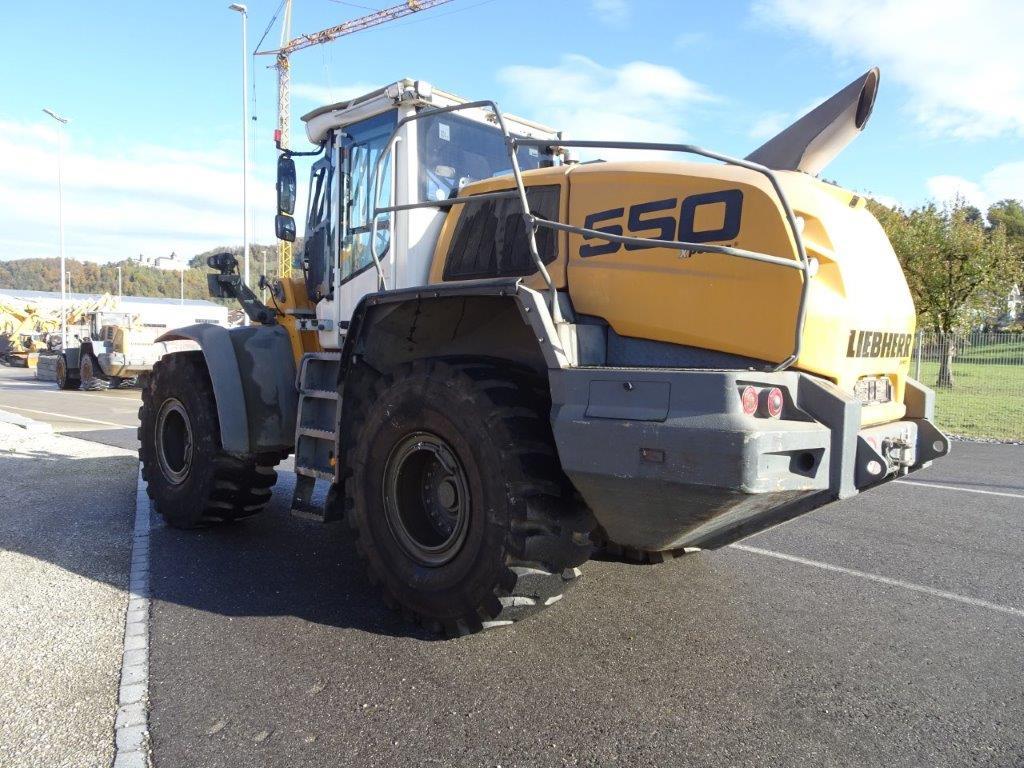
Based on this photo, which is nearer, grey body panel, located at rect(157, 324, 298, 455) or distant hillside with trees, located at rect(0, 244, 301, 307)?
grey body panel, located at rect(157, 324, 298, 455)

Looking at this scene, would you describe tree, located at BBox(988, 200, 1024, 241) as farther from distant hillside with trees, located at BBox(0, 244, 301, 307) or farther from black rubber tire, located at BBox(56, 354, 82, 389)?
distant hillside with trees, located at BBox(0, 244, 301, 307)

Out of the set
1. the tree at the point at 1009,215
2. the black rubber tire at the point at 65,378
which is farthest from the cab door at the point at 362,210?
the tree at the point at 1009,215

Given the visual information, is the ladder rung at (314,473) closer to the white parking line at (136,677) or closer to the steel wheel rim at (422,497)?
the steel wheel rim at (422,497)

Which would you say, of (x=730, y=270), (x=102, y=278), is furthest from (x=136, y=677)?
(x=102, y=278)

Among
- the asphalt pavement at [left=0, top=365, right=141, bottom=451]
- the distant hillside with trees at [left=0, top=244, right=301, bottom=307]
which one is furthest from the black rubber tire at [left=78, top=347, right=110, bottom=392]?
the distant hillside with trees at [left=0, top=244, right=301, bottom=307]

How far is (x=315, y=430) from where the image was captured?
4.82 m

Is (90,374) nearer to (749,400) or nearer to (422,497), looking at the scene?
(422,497)

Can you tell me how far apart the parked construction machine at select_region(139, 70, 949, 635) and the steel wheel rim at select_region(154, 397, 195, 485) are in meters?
1.65

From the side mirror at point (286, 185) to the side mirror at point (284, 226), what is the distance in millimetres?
43

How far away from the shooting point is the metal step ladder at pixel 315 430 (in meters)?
4.70

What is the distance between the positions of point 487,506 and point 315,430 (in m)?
1.63

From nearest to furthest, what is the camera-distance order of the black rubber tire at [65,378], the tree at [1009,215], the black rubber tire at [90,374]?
1. the black rubber tire at [90,374]
2. the black rubber tire at [65,378]
3. the tree at [1009,215]

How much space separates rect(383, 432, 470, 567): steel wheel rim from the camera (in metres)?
3.97

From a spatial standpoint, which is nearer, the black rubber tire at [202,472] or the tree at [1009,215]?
the black rubber tire at [202,472]
